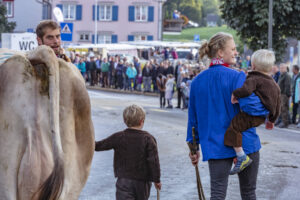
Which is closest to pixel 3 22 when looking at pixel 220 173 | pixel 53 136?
pixel 220 173

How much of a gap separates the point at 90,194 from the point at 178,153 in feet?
15.5

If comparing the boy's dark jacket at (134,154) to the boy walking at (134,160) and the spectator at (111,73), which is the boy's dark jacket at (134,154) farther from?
the spectator at (111,73)

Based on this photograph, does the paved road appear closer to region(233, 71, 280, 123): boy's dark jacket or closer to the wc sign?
region(233, 71, 280, 123): boy's dark jacket

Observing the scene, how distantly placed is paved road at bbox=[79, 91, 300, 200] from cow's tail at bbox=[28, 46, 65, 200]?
478 cm

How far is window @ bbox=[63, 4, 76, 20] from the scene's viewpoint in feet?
224

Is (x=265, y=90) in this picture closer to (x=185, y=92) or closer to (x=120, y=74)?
(x=185, y=92)

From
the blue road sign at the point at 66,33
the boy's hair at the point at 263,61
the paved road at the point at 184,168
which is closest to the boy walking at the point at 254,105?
the boy's hair at the point at 263,61

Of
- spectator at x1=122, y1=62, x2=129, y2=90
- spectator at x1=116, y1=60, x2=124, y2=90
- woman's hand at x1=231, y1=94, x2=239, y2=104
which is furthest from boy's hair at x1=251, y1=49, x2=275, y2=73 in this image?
spectator at x1=116, y1=60, x2=124, y2=90

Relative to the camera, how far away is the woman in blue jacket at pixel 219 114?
5504 mm

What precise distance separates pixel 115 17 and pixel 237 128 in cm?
6337

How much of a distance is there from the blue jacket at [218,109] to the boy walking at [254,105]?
0.06 meters

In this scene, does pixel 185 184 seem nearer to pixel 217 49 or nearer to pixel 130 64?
pixel 217 49

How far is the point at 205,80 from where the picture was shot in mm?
5625

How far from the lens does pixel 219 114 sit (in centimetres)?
555
